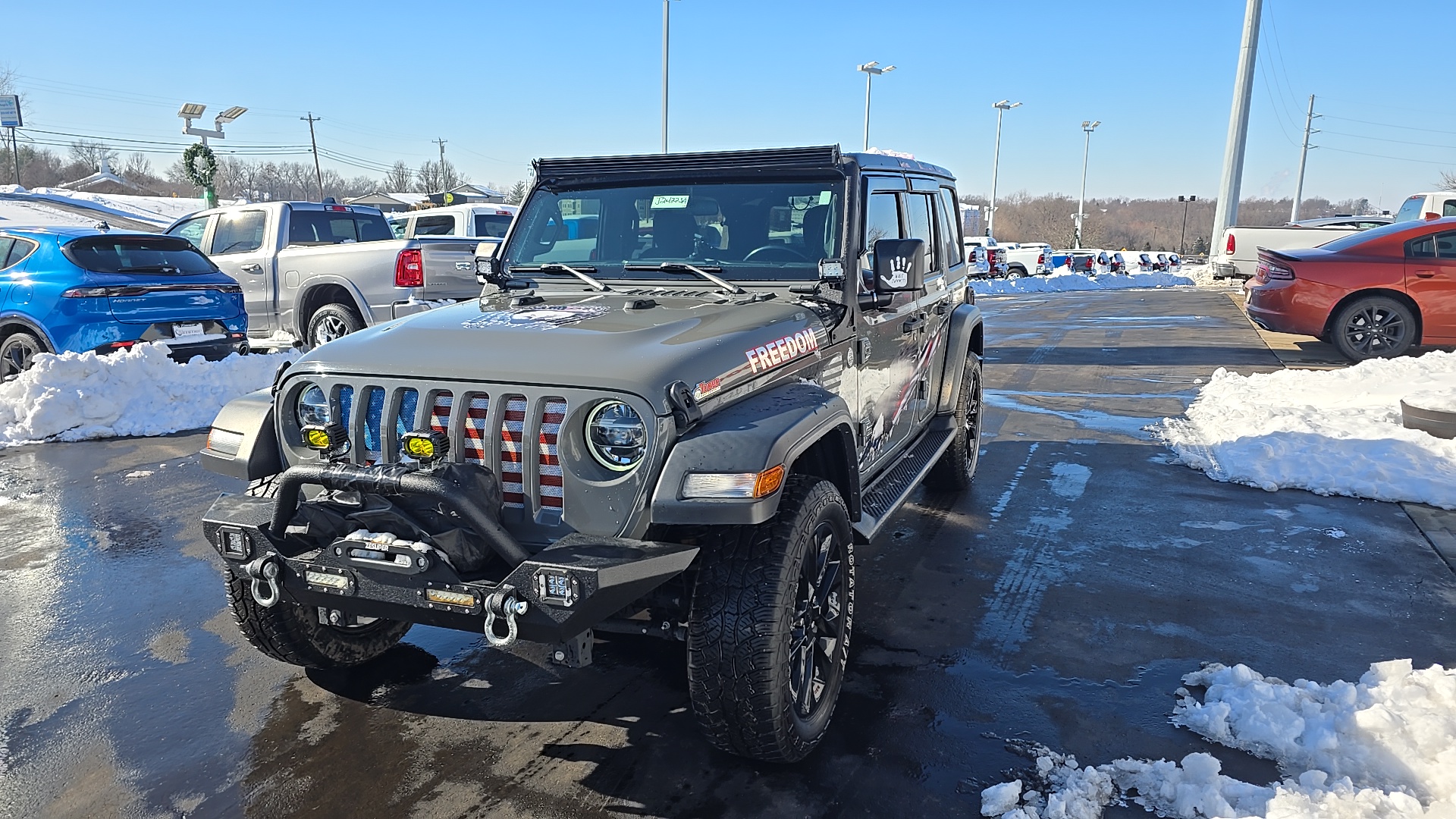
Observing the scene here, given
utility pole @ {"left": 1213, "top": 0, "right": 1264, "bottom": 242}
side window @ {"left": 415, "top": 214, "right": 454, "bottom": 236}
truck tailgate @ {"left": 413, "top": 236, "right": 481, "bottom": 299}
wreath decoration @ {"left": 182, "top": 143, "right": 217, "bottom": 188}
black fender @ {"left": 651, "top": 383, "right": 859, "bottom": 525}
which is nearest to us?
black fender @ {"left": 651, "top": 383, "right": 859, "bottom": 525}

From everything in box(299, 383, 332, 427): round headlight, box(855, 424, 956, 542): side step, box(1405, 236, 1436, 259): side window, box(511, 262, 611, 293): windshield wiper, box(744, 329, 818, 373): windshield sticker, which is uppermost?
box(1405, 236, 1436, 259): side window

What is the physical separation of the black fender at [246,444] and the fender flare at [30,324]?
6933mm

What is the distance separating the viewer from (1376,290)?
11.0 meters

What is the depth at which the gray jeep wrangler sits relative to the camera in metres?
2.74

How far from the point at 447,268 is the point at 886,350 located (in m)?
7.19

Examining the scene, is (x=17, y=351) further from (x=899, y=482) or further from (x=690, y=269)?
(x=899, y=482)

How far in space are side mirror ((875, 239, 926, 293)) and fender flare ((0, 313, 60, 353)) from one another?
8392 mm

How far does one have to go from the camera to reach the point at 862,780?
121 inches

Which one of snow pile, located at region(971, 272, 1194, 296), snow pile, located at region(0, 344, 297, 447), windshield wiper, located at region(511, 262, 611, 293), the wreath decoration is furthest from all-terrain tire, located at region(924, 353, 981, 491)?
the wreath decoration

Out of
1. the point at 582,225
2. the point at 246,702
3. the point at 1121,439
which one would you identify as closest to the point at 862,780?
the point at 246,702

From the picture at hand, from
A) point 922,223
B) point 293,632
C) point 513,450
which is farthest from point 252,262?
point 513,450

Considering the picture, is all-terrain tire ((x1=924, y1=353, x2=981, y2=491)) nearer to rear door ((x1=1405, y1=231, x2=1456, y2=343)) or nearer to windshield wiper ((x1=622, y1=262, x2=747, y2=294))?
windshield wiper ((x1=622, y1=262, x2=747, y2=294))

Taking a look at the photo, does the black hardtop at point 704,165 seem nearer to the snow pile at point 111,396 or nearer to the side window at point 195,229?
the snow pile at point 111,396

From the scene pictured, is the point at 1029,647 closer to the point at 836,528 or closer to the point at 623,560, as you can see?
the point at 836,528
